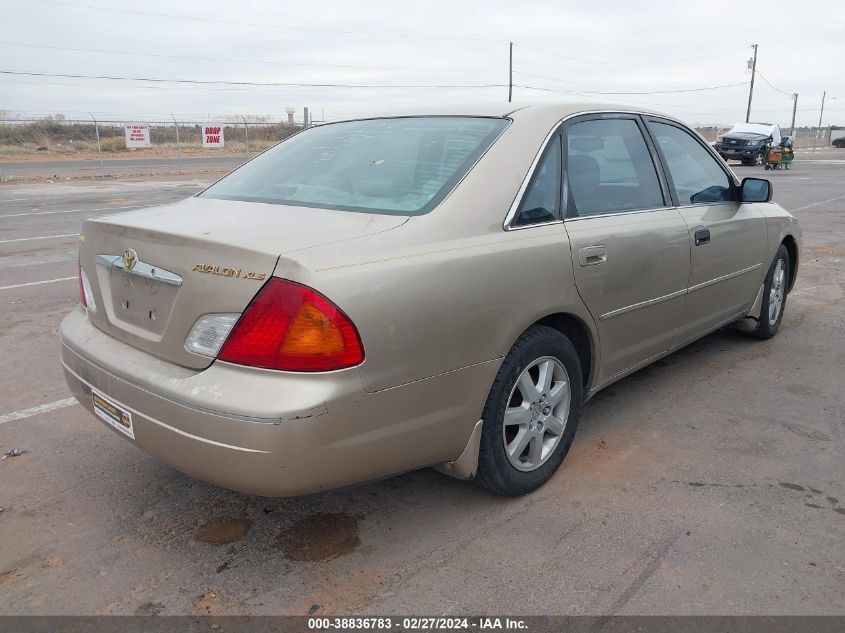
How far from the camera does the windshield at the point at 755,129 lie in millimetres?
29203

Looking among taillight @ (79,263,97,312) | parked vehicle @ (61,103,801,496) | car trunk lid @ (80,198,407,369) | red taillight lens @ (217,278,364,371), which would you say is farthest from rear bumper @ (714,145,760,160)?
red taillight lens @ (217,278,364,371)

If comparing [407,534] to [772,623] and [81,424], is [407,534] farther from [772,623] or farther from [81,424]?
[81,424]

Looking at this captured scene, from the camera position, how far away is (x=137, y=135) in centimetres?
2947

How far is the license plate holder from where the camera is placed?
8.29ft

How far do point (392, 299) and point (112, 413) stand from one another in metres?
1.18

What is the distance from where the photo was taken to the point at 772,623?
224cm

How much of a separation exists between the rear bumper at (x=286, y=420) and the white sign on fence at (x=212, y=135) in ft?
104

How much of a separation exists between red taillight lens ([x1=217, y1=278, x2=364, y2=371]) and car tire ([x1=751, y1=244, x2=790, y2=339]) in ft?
12.5

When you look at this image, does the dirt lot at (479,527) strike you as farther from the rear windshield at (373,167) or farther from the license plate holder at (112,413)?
the rear windshield at (373,167)

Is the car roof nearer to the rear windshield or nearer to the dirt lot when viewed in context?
the rear windshield

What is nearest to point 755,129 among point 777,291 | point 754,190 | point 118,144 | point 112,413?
point 777,291

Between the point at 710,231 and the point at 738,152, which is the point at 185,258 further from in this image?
the point at 738,152

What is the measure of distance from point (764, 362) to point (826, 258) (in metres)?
4.69

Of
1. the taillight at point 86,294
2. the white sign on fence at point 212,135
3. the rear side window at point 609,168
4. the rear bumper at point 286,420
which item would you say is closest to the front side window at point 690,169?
the rear side window at point 609,168
